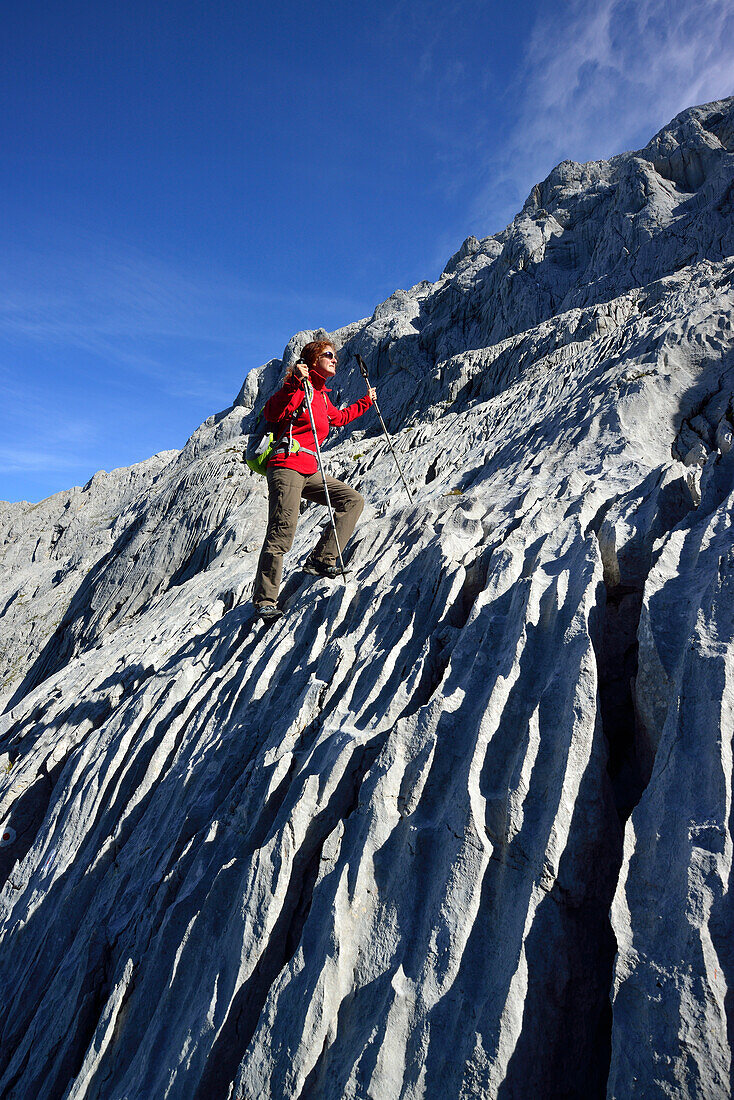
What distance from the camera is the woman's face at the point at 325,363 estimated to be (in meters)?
9.77

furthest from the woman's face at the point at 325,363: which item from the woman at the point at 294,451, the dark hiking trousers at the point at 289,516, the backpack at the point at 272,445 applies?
the dark hiking trousers at the point at 289,516

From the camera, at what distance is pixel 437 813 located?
5496 millimetres

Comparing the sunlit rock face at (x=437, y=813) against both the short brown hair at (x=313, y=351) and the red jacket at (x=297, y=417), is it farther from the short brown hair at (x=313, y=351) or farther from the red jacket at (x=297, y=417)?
the short brown hair at (x=313, y=351)

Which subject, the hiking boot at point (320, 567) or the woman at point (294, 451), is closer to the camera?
the woman at point (294, 451)

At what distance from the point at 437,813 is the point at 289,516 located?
18.9ft

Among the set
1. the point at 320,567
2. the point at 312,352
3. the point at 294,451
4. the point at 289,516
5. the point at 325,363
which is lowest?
the point at 289,516

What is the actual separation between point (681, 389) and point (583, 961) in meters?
11.6

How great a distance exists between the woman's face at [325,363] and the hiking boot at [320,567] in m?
3.65

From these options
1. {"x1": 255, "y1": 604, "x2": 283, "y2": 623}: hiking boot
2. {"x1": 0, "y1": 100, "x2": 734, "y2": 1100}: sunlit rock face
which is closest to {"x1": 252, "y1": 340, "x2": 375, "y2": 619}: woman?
{"x1": 255, "y1": 604, "x2": 283, "y2": 623}: hiking boot

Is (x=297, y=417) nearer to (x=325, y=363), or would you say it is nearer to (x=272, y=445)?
(x=272, y=445)

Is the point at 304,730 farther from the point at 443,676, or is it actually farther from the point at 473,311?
A: the point at 473,311

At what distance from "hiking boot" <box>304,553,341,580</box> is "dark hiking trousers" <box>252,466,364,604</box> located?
0.06m

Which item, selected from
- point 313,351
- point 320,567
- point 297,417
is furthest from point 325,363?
point 320,567

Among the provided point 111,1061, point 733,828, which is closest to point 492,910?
point 733,828
